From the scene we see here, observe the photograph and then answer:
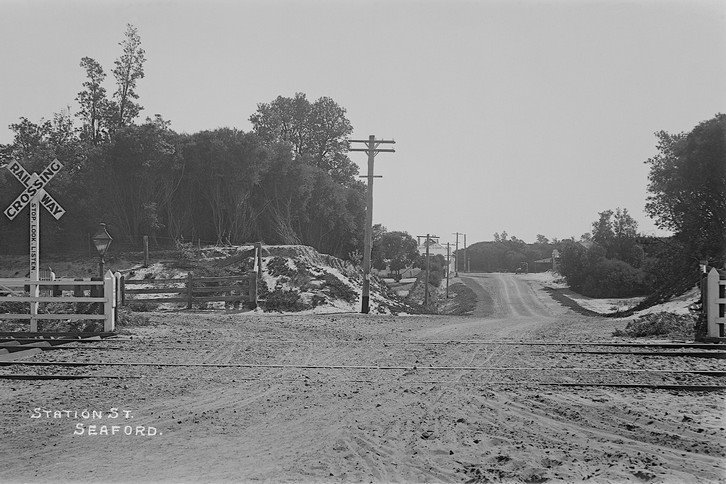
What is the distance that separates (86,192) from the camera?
35.9 meters

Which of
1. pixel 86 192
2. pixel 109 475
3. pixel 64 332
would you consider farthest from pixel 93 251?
pixel 109 475

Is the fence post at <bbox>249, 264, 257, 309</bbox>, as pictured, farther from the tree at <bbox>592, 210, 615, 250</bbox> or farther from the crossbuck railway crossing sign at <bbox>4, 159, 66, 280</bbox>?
the tree at <bbox>592, 210, 615, 250</bbox>

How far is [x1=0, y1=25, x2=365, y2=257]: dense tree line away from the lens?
35.5m

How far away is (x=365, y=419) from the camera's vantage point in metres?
7.78

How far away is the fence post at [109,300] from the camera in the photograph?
15.1 m

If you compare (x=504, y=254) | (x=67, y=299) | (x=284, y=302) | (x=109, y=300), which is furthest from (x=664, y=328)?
(x=504, y=254)

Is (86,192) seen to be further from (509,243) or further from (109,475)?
(509,243)

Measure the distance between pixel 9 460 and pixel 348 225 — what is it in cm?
3972

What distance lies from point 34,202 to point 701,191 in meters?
27.9

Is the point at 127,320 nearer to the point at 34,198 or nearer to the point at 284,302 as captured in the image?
the point at 34,198

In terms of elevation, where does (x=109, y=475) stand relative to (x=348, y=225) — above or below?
below

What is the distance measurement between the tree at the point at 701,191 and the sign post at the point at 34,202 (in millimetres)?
24832

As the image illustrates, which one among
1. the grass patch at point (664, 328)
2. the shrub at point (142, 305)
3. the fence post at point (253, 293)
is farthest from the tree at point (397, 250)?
the grass patch at point (664, 328)

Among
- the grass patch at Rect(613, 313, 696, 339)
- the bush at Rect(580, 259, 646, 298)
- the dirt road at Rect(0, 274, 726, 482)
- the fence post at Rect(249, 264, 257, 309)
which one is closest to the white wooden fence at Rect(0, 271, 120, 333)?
the dirt road at Rect(0, 274, 726, 482)
